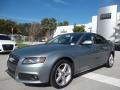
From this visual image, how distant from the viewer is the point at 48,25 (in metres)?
61.7

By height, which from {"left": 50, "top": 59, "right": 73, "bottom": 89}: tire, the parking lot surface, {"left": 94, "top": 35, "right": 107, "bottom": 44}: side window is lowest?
the parking lot surface

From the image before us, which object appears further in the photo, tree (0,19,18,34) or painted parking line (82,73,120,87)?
tree (0,19,18,34)

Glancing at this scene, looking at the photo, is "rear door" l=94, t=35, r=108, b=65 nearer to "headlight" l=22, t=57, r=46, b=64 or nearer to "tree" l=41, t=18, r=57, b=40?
"headlight" l=22, t=57, r=46, b=64

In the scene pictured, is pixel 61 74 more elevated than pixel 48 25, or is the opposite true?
pixel 48 25

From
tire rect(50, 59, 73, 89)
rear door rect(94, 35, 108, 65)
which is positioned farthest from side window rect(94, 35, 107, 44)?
tire rect(50, 59, 73, 89)

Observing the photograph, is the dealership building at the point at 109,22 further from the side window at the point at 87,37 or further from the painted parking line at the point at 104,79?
the painted parking line at the point at 104,79

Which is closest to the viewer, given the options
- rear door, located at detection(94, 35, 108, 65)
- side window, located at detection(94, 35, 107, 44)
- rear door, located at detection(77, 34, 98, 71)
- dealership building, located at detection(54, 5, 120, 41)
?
rear door, located at detection(77, 34, 98, 71)

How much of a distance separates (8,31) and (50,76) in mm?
62104

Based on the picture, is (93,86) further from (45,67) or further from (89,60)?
(45,67)

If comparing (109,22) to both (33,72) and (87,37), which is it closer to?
(87,37)

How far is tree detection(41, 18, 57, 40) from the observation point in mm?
60406

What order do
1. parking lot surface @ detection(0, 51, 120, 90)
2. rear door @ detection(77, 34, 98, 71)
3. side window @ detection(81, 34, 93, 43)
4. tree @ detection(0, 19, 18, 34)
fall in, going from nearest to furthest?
parking lot surface @ detection(0, 51, 120, 90) < rear door @ detection(77, 34, 98, 71) < side window @ detection(81, 34, 93, 43) < tree @ detection(0, 19, 18, 34)

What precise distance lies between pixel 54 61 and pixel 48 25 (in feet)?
190

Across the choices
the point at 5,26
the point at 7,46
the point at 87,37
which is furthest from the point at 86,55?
the point at 5,26
